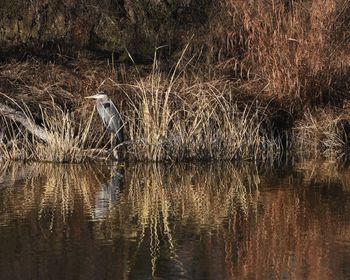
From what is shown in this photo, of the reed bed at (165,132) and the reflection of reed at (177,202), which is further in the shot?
the reed bed at (165,132)

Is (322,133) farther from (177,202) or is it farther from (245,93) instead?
(177,202)

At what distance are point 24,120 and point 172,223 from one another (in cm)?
567

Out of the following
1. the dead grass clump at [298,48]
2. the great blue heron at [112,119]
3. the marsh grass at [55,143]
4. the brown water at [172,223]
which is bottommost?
the brown water at [172,223]

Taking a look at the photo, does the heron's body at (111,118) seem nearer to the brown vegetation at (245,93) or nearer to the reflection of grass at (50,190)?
the brown vegetation at (245,93)

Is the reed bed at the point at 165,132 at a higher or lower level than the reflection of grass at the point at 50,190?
higher

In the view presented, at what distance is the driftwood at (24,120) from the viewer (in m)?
12.3

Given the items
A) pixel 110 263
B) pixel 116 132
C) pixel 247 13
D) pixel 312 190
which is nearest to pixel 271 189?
pixel 312 190

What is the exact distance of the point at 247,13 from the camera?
45.9 ft

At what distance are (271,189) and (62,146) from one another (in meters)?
3.49

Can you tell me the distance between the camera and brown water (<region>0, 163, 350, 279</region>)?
6.14 metres

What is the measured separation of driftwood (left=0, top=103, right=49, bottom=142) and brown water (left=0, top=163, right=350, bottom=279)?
89 cm

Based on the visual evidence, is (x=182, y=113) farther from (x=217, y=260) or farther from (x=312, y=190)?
(x=217, y=260)

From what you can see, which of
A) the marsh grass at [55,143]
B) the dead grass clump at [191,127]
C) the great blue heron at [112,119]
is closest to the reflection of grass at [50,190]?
the marsh grass at [55,143]

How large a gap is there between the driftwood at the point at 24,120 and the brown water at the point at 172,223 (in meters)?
0.89
